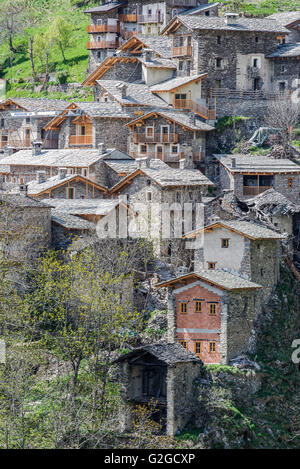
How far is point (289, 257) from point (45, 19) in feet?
218

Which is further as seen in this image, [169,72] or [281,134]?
[169,72]

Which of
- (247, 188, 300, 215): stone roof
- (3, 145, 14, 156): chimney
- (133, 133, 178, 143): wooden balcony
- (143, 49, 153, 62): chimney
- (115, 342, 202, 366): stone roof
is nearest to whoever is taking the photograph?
(115, 342, 202, 366): stone roof

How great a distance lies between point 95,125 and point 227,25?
12822 mm

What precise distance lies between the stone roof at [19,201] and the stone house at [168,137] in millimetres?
15313

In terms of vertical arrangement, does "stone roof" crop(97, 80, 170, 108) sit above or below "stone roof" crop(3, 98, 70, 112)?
above

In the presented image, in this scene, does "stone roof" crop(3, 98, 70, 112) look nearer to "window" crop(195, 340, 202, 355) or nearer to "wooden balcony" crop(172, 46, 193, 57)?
"wooden balcony" crop(172, 46, 193, 57)

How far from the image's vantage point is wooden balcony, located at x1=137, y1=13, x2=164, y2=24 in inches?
3930

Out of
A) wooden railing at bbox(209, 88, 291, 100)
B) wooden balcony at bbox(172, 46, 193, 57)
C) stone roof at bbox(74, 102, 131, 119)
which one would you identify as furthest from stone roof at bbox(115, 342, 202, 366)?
wooden balcony at bbox(172, 46, 193, 57)

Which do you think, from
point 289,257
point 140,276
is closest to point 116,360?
point 140,276

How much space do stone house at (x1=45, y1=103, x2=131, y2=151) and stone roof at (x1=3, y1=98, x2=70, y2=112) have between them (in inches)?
165

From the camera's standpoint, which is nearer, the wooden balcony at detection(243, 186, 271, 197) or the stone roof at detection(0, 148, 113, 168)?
the wooden balcony at detection(243, 186, 271, 197)

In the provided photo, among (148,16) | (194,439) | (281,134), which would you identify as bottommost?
(194,439)

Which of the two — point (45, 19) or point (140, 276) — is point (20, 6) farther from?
point (140, 276)

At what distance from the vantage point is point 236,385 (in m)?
58.7
